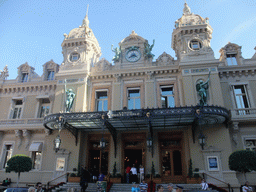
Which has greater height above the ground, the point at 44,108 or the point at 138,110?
the point at 44,108

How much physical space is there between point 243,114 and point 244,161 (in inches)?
235

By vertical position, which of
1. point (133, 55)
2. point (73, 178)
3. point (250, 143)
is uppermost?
point (133, 55)

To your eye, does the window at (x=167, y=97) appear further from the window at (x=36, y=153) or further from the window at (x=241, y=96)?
the window at (x=36, y=153)

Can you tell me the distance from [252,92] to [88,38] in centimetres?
1738

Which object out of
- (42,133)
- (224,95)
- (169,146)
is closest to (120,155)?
(169,146)

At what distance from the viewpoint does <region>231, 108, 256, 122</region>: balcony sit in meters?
17.8

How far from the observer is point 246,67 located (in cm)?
2002

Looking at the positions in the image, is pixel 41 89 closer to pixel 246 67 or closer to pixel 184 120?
pixel 184 120

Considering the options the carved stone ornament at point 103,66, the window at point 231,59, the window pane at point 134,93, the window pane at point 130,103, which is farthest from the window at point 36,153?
the window at point 231,59

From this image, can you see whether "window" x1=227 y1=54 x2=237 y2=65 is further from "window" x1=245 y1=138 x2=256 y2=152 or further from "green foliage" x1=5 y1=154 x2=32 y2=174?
"green foliage" x1=5 y1=154 x2=32 y2=174

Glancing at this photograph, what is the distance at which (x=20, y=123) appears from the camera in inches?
865

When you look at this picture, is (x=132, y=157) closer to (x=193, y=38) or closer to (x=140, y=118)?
(x=140, y=118)

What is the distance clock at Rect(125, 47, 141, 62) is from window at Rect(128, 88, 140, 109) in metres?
3.37

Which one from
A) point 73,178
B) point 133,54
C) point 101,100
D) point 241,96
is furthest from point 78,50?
point 241,96
